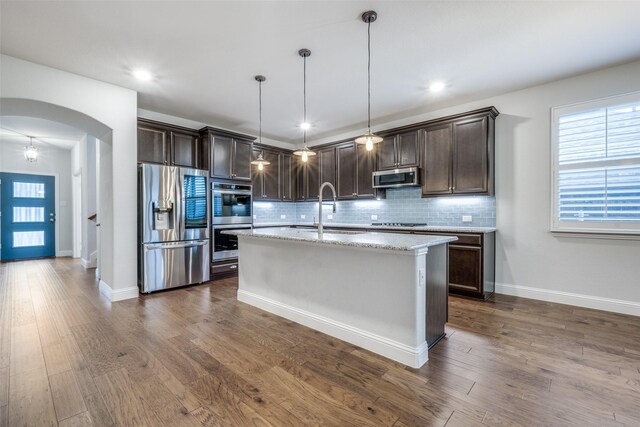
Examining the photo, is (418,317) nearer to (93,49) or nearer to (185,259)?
(185,259)

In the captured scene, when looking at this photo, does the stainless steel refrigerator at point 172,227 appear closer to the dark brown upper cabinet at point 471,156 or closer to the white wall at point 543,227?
the dark brown upper cabinet at point 471,156

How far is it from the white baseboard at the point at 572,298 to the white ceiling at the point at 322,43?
2.69 m

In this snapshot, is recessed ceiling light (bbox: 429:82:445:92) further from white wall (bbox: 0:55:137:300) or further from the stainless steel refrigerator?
white wall (bbox: 0:55:137:300)

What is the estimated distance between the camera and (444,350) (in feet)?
7.72

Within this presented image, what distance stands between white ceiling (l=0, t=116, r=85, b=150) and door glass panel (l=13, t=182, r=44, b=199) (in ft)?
3.21

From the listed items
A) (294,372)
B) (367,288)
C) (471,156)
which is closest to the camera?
(294,372)

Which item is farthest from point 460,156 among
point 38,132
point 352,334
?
point 38,132

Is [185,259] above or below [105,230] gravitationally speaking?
below

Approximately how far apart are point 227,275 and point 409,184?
352 centimetres

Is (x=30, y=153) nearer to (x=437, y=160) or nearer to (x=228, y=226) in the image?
(x=228, y=226)

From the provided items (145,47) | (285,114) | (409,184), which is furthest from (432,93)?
(145,47)

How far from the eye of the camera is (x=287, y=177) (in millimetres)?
6336

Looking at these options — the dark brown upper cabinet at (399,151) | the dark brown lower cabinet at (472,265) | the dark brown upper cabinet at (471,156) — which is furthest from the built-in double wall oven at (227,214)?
the dark brown upper cabinet at (471,156)

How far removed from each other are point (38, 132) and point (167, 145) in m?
3.70
